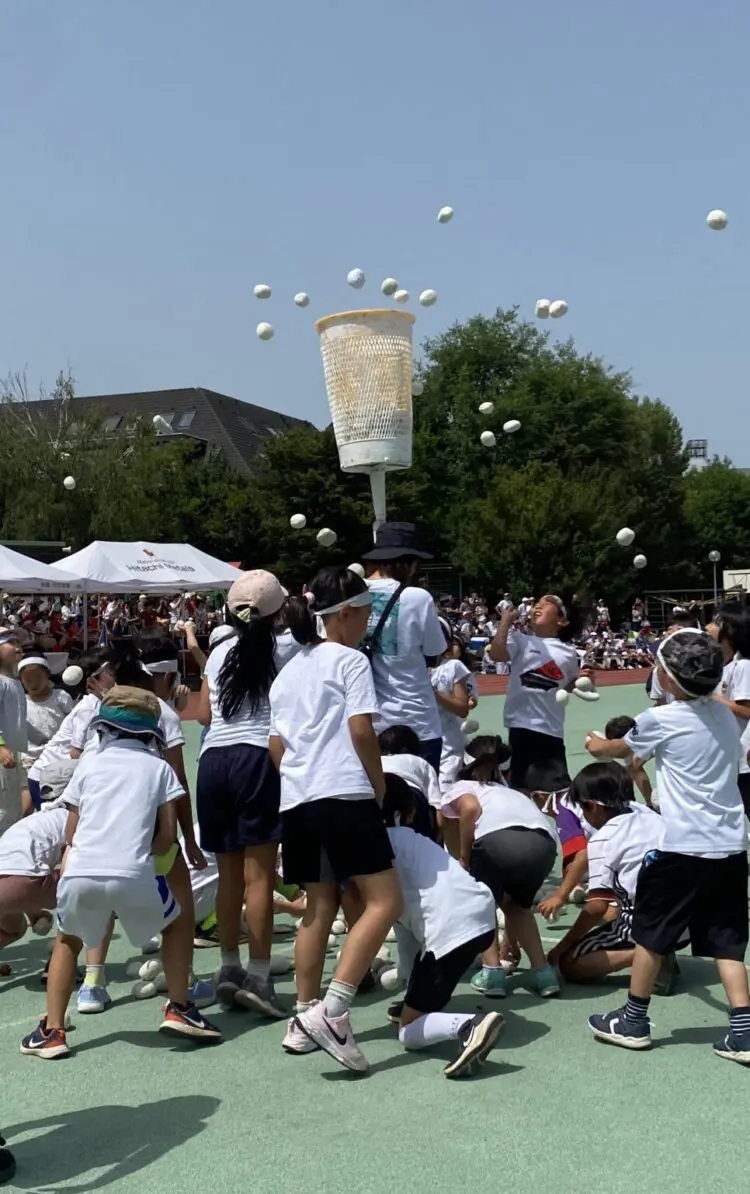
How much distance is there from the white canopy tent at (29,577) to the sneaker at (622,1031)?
47.3 ft

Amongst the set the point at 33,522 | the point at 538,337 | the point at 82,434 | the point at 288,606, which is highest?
the point at 538,337

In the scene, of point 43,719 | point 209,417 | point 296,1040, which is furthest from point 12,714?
point 209,417

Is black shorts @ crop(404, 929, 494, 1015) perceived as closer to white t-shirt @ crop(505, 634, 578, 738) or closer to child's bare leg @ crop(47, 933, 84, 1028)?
child's bare leg @ crop(47, 933, 84, 1028)

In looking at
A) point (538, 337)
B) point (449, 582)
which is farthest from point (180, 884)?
point (538, 337)

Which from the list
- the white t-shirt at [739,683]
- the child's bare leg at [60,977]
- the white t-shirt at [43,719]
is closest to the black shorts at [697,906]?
the white t-shirt at [739,683]

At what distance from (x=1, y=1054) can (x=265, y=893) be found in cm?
115

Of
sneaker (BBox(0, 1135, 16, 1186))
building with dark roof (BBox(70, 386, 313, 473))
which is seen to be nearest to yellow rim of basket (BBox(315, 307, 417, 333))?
sneaker (BBox(0, 1135, 16, 1186))

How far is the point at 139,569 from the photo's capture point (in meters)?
19.9

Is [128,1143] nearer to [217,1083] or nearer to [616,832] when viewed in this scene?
[217,1083]

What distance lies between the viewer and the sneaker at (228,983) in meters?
4.84

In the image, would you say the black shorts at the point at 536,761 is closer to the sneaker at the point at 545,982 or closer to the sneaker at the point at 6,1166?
the sneaker at the point at 545,982

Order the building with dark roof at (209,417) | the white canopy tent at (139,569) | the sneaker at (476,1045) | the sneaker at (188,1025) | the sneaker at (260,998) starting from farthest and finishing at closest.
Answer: the building with dark roof at (209,417)
the white canopy tent at (139,569)
the sneaker at (260,998)
the sneaker at (188,1025)
the sneaker at (476,1045)

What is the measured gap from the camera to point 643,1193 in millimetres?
3107

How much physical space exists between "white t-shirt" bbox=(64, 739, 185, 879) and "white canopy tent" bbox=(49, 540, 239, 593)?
14419mm
